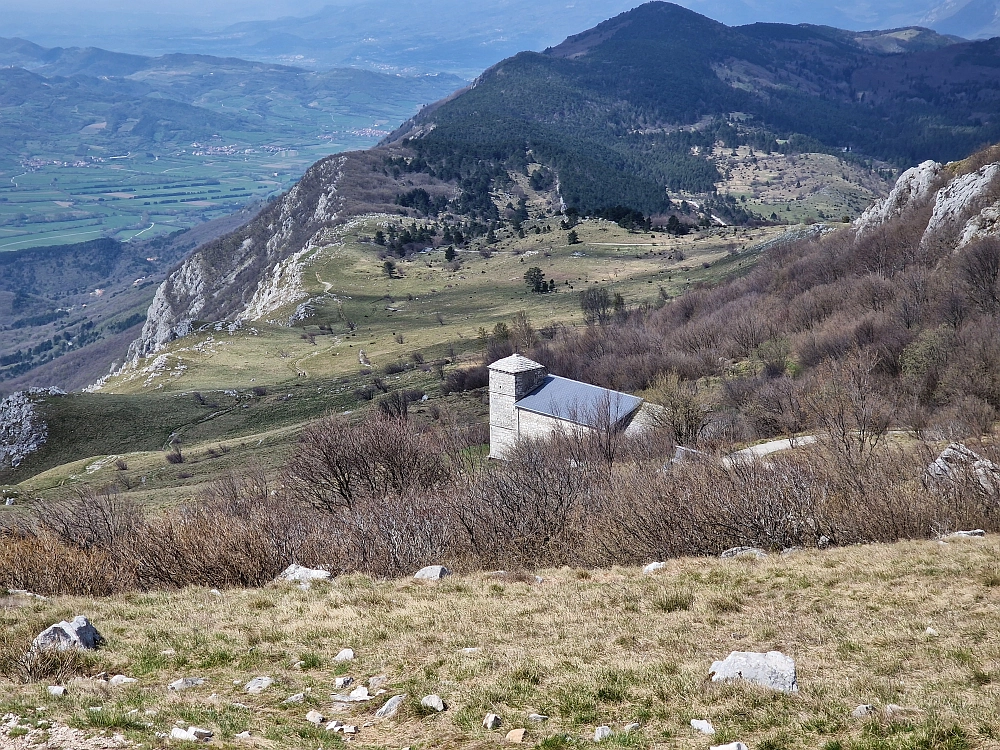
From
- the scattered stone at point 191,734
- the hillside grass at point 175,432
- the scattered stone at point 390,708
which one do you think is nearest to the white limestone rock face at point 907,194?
the hillside grass at point 175,432

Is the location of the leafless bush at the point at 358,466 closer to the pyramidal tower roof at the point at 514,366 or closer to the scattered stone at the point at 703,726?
the pyramidal tower roof at the point at 514,366

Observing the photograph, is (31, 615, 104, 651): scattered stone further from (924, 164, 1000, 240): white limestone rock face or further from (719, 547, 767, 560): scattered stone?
(924, 164, 1000, 240): white limestone rock face

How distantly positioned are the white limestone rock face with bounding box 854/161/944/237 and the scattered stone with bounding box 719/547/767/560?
73753 mm

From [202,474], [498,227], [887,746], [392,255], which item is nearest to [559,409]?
[202,474]

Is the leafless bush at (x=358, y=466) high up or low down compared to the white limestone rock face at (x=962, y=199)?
down

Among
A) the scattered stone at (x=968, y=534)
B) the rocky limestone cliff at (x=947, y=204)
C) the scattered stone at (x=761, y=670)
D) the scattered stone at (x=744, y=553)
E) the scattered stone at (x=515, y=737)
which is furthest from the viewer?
the rocky limestone cliff at (x=947, y=204)

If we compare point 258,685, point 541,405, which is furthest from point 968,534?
point 541,405

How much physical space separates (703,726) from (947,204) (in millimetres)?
75998

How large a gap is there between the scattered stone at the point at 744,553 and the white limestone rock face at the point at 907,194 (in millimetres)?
73753

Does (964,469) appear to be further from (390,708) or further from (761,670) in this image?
(390,708)

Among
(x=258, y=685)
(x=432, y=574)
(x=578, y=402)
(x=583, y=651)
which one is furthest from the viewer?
(x=578, y=402)

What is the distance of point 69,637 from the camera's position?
54.4 feet

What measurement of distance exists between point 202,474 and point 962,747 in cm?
5715

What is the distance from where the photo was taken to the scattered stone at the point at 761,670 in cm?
1309
